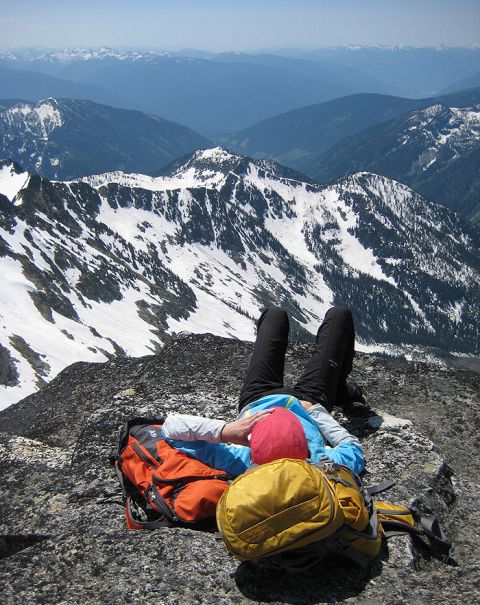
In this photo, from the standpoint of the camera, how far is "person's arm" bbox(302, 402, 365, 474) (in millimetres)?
8539

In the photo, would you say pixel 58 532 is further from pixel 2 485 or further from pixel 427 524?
pixel 427 524

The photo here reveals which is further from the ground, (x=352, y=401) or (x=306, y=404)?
(x=306, y=404)

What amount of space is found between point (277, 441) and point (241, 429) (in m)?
1.02

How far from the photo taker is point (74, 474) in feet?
35.8

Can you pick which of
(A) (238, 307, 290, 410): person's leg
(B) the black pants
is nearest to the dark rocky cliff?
(B) the black pants

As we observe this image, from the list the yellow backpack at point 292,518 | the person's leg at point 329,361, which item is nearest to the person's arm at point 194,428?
the yellow backpack at point 292,518

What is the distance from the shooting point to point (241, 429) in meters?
8.44

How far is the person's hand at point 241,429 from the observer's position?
8375mm

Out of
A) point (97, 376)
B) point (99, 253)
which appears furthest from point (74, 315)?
point (97, 376)

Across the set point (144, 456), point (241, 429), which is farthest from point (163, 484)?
point (241, 429)

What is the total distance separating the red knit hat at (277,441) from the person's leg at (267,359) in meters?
2.34

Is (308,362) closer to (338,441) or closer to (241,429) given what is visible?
(338,441)

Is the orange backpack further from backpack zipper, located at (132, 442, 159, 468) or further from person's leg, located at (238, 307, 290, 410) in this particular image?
person's leg, located at (238, 307, 290, 410)

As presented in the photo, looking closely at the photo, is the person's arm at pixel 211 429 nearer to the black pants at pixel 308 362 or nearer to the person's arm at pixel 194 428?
the person's arm at pixel 194 428
